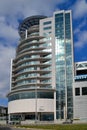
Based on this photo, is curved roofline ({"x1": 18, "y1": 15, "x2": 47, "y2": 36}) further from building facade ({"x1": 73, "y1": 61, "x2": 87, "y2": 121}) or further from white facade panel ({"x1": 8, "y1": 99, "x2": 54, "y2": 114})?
white facade panel ({"x1": 8, "y1": 99, "x2": 54, "y2": 114})

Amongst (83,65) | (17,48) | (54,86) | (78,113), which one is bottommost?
(78,113)

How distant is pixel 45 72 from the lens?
136750mm

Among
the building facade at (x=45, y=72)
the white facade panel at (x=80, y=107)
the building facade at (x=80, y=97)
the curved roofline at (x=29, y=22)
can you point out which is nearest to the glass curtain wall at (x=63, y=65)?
the building facade at (x=45, y=72)

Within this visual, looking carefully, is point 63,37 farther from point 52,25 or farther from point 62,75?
point 62,75

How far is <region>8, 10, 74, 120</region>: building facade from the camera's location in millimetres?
128250

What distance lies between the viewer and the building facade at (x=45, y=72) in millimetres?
128250

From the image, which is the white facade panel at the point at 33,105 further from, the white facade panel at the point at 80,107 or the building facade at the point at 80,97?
the building facade at the point at 80,97

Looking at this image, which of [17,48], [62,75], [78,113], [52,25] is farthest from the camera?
[17,48]

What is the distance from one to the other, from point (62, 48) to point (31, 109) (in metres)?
31.8

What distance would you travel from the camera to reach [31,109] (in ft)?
419

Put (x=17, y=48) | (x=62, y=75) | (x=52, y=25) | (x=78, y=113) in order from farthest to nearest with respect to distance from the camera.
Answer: (x=17, y=48) → (x=52, y=25) → (x=62, y=75) → (x=78, y=113)

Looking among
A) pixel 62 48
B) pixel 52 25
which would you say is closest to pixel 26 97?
pixel 62 48

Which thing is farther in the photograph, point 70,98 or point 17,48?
point 17,48

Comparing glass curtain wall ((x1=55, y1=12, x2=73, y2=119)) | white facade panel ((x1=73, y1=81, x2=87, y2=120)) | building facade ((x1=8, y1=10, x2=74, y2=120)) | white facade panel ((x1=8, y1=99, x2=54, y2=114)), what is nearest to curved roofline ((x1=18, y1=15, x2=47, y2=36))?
building facade ((x1=8, y1=10, x2=74, y2=120))
